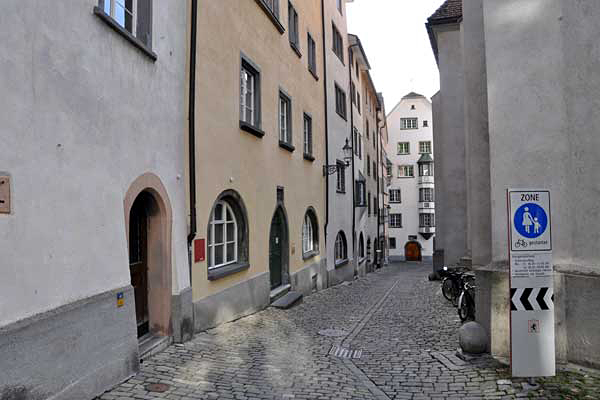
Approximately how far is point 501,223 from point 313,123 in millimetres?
10729

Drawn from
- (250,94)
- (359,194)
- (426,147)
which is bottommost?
(359,194)

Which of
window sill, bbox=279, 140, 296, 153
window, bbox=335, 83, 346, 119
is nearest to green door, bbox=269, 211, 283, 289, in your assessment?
window sill, bbox=279, 140, 296, 153

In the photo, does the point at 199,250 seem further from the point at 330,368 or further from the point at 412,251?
the point at 412,251

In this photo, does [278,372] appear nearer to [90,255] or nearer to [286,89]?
[90,255]

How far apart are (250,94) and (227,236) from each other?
11.4 ft

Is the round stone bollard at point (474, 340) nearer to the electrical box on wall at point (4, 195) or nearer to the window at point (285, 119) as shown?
the electrical box on wall at point (4, 195)

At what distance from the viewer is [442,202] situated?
62.4ft

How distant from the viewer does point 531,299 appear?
5.39m

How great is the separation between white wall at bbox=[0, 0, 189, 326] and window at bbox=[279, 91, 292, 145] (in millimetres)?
6804

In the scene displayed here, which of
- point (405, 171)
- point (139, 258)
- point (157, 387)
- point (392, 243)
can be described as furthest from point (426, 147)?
point (157, 387)

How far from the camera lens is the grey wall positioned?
16734mm

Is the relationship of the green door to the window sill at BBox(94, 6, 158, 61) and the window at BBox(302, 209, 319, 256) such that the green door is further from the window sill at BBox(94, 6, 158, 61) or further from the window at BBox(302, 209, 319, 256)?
the window sill at BBox(94, 6, 158, 61)

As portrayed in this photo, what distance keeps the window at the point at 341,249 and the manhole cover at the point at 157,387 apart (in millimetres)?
15047

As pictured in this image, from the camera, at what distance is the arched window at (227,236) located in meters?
9.22
